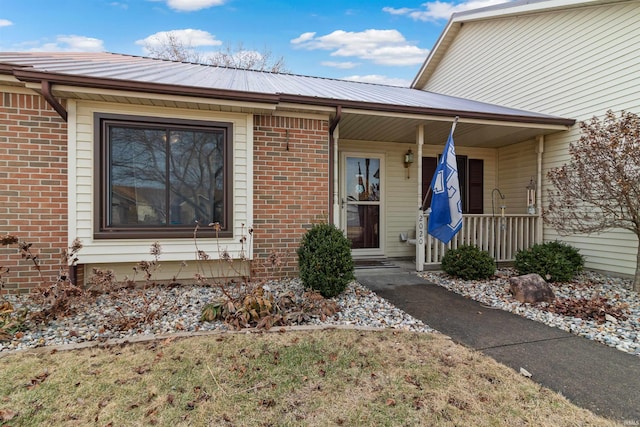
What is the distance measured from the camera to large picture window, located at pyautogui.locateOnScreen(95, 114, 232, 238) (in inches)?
161

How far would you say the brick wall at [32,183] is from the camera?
3922 mm

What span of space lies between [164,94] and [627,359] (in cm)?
548

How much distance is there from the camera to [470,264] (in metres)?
5.19

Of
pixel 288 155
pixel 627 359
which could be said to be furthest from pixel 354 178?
pixel 627 359

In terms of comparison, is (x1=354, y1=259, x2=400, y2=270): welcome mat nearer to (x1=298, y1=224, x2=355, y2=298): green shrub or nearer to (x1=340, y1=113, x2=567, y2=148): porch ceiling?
(x1=298, y1=224, x2=355, y2=298): green shrub

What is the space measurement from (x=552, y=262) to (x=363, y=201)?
3504mm

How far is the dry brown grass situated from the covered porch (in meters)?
2.87

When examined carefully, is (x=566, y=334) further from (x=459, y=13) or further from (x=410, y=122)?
(x=459, y=13)

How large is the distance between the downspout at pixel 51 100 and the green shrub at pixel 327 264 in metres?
3.44

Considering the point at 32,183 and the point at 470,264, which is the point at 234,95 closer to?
the point at 32,183

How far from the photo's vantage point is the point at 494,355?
8.99 feet

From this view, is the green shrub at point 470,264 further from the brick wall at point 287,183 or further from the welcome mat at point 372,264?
the brick wall at point 287,183

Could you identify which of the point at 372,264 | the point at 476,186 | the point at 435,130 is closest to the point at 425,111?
the point at 435,130

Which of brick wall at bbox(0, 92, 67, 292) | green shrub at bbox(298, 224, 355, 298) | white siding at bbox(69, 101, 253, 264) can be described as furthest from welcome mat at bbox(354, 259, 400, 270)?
brick wall at bbox(0, 92, 67, 292)
